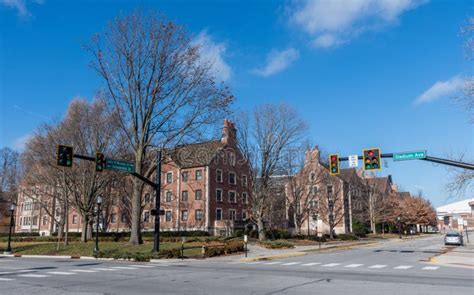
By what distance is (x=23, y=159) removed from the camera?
39.9m

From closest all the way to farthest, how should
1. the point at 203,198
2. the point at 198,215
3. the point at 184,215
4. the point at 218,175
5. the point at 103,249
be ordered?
the point at 103,249
the point at 203,198
the point at 198,215
the point at 184,215
the point at 218,175

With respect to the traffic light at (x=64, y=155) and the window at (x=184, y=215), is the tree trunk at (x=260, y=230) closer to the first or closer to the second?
the window at (x=184, y=215)

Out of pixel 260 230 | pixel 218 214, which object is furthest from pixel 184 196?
pixel 260 230

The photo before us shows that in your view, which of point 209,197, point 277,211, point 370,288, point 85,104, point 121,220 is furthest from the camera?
point 121,220

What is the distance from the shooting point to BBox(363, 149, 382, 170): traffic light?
22.0 meters

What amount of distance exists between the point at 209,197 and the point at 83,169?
20985 mm

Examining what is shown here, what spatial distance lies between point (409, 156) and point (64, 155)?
18281mm

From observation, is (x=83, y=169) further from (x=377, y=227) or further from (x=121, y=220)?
(x=377, y=227)

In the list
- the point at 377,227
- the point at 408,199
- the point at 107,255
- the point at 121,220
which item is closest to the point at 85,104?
the point at 107,255

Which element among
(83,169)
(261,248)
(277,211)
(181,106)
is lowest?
(261,248)

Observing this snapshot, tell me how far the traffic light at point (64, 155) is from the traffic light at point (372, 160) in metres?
15.6

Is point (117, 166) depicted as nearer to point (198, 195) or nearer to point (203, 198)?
point (203, 198)

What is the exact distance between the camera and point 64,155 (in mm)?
20359

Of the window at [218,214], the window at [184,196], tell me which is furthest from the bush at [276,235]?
the window at [184,196]
